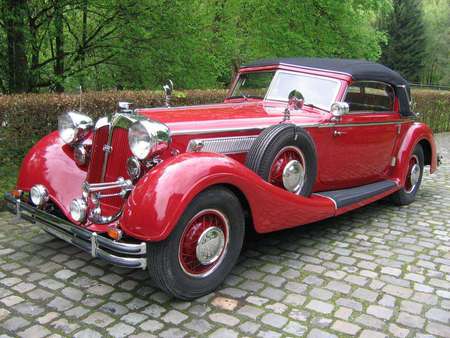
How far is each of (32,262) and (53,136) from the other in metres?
1.22

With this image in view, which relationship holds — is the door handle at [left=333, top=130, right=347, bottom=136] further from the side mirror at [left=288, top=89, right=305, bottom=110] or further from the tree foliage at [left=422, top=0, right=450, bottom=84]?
the tree foliage at [left=422, top=0, right=450, bottom=84]

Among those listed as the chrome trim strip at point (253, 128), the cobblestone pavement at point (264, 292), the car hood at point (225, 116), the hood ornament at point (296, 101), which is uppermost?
the hood ornament at point (296, 101)

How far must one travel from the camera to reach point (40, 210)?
3.66 metres

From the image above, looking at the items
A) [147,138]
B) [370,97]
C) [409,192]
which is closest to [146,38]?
[370,97]

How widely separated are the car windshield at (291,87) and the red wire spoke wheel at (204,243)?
6.89ft

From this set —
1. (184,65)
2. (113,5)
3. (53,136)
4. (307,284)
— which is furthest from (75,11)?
(307,284)

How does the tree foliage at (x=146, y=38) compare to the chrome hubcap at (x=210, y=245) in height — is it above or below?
above

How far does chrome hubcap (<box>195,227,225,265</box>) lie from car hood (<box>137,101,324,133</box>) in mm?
871

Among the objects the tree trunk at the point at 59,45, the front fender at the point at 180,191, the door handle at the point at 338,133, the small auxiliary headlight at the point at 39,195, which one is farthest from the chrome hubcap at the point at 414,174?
the tree trunk at the point at 59,45

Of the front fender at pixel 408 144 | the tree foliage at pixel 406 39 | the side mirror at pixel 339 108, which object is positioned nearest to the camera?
the side mirror at pixel 339 108

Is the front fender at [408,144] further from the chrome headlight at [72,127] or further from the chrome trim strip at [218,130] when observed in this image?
the chrome headlight at [72,127]

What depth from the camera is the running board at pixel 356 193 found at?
461 centimetres

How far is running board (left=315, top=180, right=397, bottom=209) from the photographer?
4609 mm

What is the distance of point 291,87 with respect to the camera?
16.7ft
